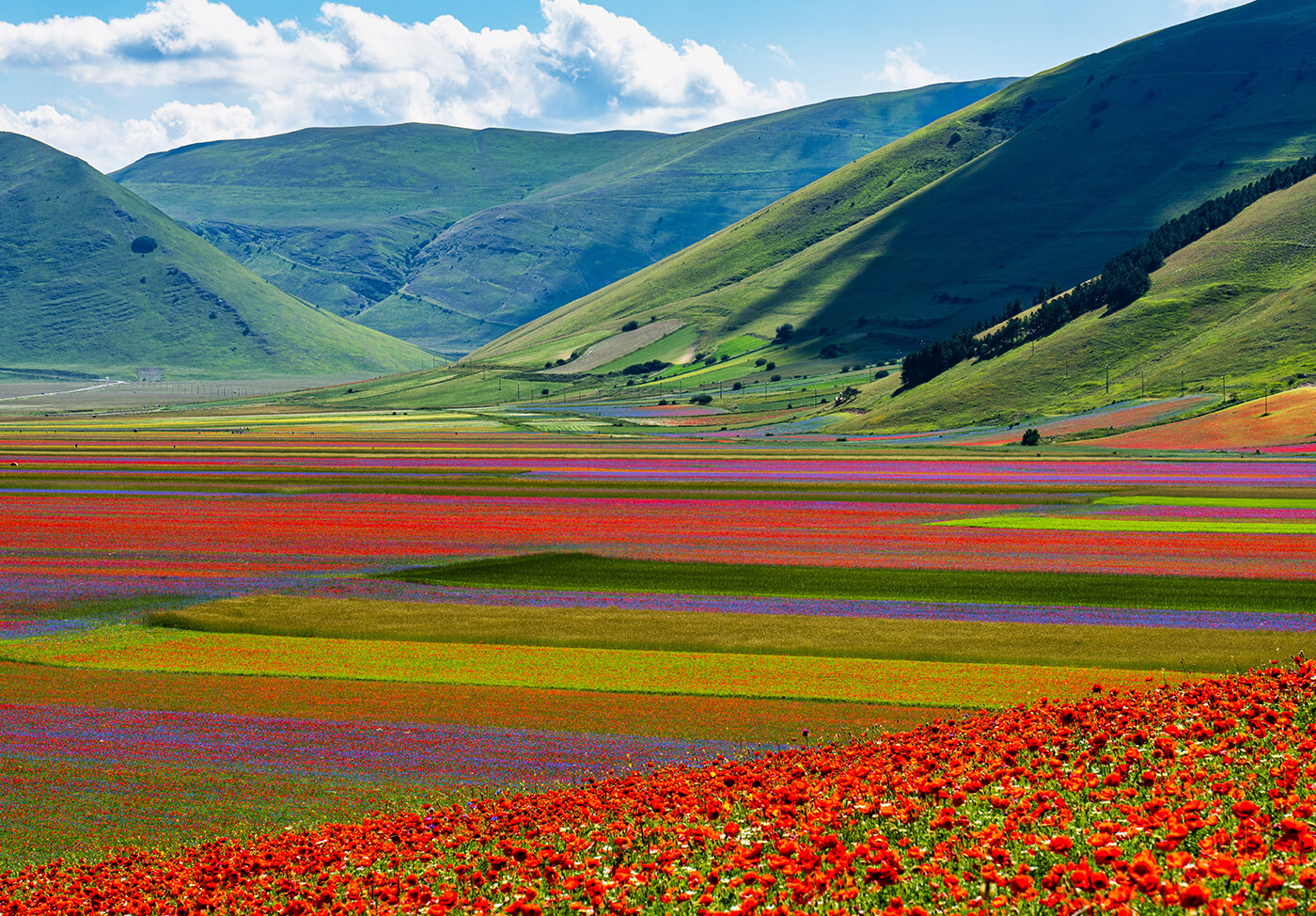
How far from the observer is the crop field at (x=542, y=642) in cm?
1953

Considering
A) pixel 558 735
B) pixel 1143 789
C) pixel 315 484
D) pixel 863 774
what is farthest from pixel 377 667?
pixel 315 484

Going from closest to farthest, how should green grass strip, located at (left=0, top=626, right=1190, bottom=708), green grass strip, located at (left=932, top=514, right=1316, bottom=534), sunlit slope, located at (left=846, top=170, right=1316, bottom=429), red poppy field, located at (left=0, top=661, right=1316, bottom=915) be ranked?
red poppy field, located at (left=0, top=661, right=1316, bottom=915) → green grass strip, located at (left=0, top=626, right=1190, bottom=708) → green grass strip, located at (left=932, top=514, right=1316, bottom=534) → sunlit slope, located at (left=846, top=170, right=1316, bottom=429)

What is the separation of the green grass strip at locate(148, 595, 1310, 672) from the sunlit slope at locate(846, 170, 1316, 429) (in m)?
126

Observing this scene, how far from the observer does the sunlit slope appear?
523 feet

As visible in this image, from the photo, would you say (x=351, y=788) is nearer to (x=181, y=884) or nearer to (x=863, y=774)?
(x=181, y=884)

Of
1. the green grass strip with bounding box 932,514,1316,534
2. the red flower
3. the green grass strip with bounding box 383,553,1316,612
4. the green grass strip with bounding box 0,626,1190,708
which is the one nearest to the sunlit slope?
the green grass strip with bounding box 932,514,1316,534

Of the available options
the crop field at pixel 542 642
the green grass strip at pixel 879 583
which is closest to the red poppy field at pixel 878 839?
the crop field at pixel 542 642

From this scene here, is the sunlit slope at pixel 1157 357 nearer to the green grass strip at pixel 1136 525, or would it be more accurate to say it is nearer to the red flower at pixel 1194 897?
the green grass strip at pixel 1136 525

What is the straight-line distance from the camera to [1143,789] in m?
14.4

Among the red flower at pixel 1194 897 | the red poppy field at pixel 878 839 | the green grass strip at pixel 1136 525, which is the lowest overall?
the green grass strip at pixel 1136 525

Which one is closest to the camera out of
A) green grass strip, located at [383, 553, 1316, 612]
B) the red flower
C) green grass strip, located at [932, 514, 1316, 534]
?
the red flower

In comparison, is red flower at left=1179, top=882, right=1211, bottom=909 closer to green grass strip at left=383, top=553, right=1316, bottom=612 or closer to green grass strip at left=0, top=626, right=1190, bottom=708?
green grass strip at left=0, top=626, right=1190, bottom=708

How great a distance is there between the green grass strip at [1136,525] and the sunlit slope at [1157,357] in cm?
9350

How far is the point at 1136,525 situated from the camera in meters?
60.5
